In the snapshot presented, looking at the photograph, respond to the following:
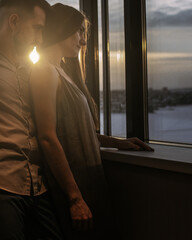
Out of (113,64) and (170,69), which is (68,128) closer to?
(170,69)

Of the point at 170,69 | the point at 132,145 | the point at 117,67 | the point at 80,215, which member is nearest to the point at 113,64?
the point at 117,67

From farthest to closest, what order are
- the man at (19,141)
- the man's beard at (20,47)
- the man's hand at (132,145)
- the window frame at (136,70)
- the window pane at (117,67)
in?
1. the window pane at (117,67)
2. the window frame at (136,70)
3. the man's hand at (132,145)
4. the man's beard at (20,47)
5. the man at (19,141)

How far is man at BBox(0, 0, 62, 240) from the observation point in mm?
969

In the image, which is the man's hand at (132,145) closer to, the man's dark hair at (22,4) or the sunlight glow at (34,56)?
the sunlight glow at (34,56)

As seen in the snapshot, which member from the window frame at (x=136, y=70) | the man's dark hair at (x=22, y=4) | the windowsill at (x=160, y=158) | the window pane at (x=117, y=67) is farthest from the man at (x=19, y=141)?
the window pane at (x=117, y=67)

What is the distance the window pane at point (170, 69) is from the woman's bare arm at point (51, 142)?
67cm

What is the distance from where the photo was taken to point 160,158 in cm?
121

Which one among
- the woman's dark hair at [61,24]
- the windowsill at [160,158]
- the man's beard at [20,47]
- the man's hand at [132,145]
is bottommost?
the windowsill at [160,158]

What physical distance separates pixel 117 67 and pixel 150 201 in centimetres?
85

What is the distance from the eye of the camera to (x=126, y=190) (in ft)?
4.53

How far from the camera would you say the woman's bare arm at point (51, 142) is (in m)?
1.03

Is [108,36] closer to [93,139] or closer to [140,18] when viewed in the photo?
[140,18]

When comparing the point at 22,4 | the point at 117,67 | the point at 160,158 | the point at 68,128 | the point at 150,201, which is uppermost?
the point at 22,4

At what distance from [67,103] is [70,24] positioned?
0.32 metres
